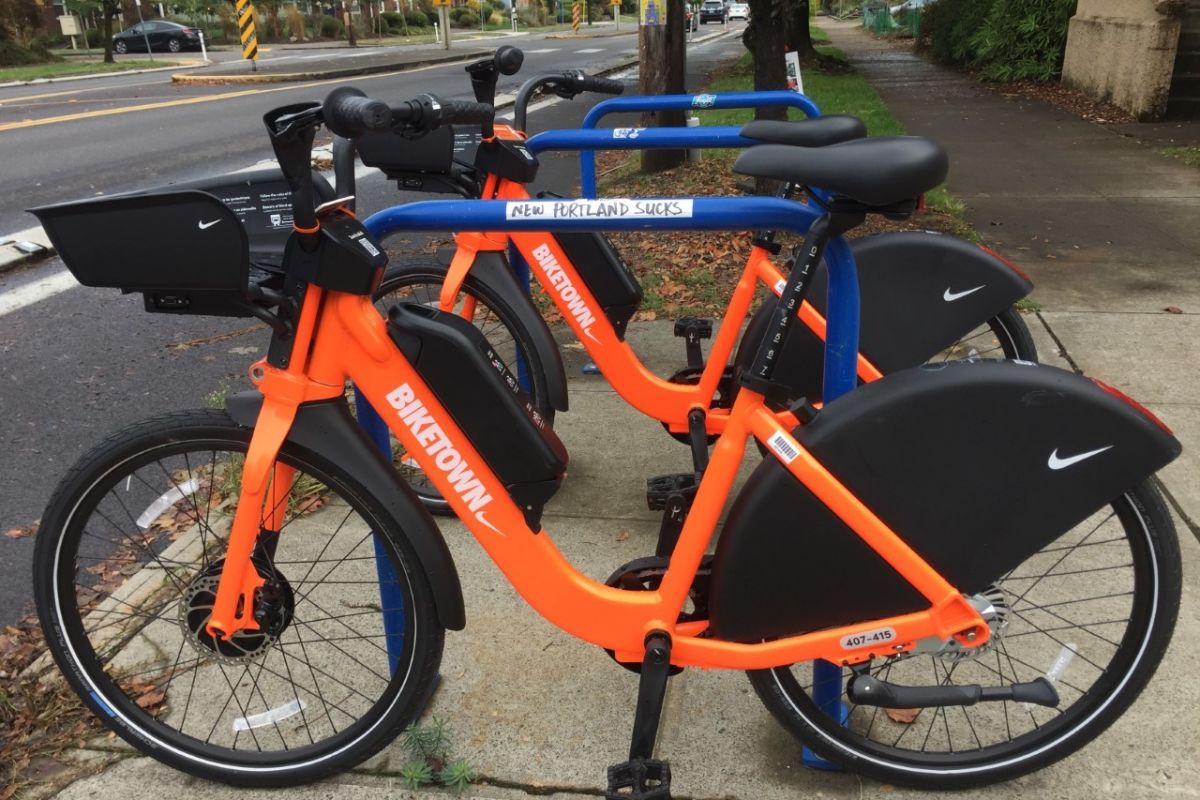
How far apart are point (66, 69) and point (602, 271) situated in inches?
1086

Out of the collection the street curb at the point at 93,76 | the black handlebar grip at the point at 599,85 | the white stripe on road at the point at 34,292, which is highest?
the black handlebar grip at the point at 599,85

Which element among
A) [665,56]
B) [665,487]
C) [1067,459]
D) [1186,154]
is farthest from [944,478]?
[1186,154]

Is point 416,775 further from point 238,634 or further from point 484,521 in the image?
point 484,521

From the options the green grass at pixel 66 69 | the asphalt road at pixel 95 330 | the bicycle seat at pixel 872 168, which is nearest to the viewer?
the bicycle seat at pixel 872 168

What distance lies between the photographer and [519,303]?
3.20 metres

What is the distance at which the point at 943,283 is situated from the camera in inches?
113

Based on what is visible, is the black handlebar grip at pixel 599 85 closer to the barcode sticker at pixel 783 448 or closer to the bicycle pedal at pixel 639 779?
the barcode sticker at pixel 783 448

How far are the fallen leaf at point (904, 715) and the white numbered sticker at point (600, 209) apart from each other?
135cm

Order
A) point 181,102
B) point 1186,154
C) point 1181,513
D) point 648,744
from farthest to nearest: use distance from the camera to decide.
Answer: point 181,102 → point 1186,154 → point 1181,513 → point 648,744

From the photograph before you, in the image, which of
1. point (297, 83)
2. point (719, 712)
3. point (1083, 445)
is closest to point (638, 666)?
point (719, 712)

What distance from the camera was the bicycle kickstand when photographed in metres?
1.97

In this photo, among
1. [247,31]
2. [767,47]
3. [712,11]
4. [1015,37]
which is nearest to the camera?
[767,47]

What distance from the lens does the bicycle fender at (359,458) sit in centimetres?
196

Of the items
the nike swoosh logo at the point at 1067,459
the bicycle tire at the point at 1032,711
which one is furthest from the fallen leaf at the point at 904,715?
the nike swoosh logo at the point at 1067,459
